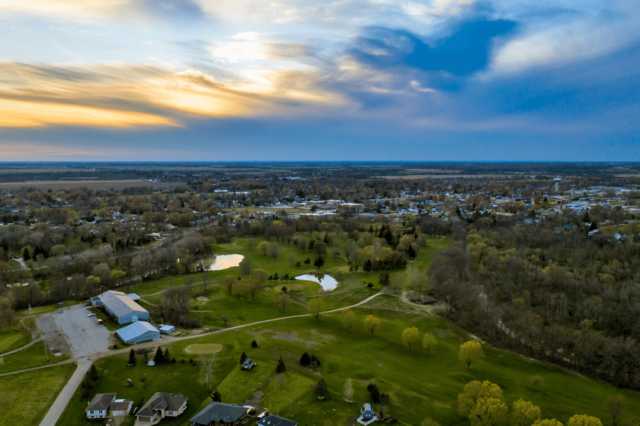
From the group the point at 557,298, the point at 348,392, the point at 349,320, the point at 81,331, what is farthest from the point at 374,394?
the point at 557,298

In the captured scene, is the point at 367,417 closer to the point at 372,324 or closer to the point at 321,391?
the point at 321,391

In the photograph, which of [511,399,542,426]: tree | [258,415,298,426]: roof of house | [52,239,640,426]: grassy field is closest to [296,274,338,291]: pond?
[52,239,640,426]: grassy field

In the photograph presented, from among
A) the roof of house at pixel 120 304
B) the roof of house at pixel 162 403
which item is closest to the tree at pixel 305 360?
the roof of house at pixel 162 403

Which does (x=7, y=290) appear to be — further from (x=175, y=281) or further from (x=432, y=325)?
(x=432, y=325)

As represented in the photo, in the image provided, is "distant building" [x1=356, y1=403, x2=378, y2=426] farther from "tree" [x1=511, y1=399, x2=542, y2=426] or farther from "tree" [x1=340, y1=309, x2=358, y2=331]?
"tree" [x1=340, y1=309, x2=358, y2=331]

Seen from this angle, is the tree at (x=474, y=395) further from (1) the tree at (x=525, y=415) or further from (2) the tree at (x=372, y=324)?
(2) the tree at (x=372, y=324)

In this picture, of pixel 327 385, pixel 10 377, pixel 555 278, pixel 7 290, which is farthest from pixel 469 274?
pixel 7 290

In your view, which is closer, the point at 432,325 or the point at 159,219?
the point at 432,325
